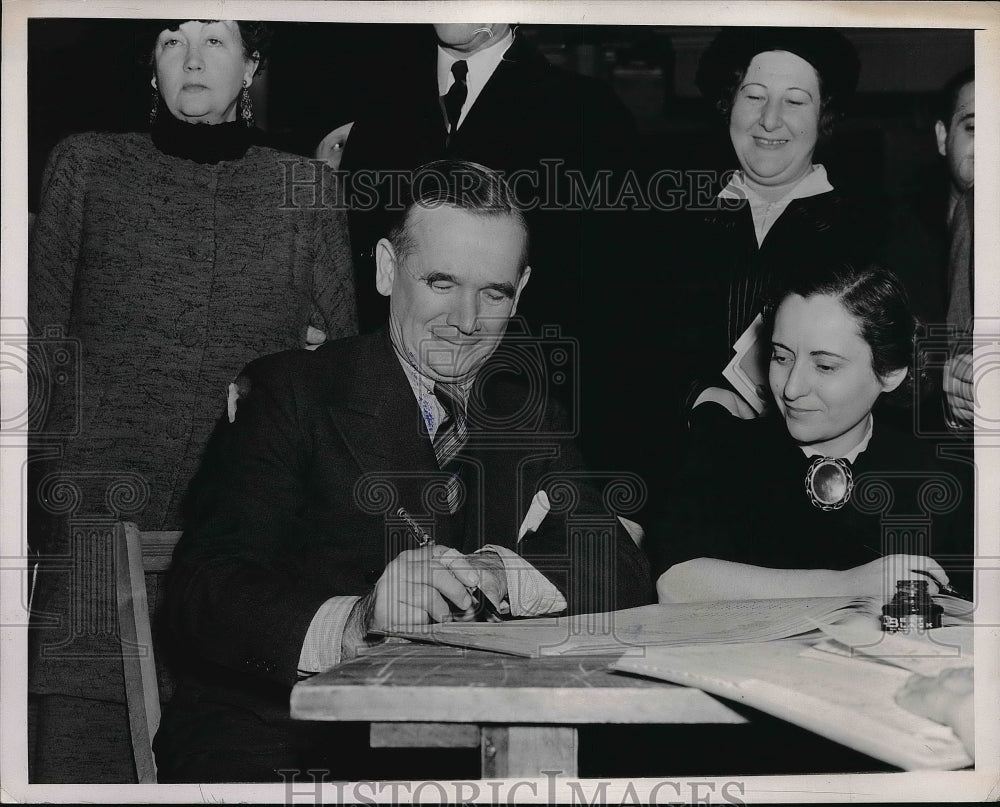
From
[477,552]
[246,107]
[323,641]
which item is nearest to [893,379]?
[477,552]

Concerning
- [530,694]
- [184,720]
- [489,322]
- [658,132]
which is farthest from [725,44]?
[184,720]

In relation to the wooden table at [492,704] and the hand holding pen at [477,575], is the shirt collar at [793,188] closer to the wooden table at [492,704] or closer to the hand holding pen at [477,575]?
the hand holding pen at [477,575]

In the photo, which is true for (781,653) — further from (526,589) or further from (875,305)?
(875,305)

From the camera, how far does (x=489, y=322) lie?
2021 mm

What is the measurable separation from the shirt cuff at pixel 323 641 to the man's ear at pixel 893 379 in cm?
112

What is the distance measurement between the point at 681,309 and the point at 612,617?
2.08ft

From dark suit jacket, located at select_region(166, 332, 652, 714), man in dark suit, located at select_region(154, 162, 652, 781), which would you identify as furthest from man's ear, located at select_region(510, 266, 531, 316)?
dark suit jacket, located at select_region(166, 332, 652, 714)

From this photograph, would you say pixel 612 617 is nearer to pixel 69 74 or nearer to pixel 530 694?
pixel 530 694

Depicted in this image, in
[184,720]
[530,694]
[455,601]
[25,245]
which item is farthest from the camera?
[25,245]

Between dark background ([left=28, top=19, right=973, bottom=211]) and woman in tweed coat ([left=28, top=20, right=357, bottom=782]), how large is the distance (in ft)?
0.15

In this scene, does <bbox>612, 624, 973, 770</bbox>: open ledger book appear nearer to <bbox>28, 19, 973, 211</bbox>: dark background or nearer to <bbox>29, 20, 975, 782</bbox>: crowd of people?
<bbox>29, 20, 975, 782</bbox>: crowd of people

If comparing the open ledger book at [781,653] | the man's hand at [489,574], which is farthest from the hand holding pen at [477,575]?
the open ledger book at [781,653]

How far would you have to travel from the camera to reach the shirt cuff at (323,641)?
170 centimetres

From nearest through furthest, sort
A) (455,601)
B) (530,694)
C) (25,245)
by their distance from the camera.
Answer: (530,694) → (455,601) → (25,245)
